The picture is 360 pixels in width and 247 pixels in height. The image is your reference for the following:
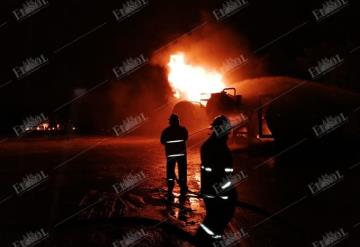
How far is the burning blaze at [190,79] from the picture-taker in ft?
78.8

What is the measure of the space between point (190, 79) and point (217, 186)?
20.3 m

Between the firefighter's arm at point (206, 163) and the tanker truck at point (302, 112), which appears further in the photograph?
the tanker truck at point (302, 112)

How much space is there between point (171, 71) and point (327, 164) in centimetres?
1488

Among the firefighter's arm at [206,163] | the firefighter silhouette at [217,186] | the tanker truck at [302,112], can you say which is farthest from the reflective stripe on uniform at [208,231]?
the tanker truck at [302,112]

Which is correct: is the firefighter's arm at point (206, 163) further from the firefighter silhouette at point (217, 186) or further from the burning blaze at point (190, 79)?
the burning blaze at point (190, 79)

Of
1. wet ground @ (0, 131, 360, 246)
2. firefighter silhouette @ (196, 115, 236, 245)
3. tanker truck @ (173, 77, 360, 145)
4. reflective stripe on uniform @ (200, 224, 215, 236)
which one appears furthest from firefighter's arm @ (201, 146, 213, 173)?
tanker truck @ (173, 77, 360, 145)

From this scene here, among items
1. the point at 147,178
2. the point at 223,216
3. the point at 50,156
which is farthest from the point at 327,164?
the point at 50,156

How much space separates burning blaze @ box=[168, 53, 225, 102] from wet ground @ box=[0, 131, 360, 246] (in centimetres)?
1009

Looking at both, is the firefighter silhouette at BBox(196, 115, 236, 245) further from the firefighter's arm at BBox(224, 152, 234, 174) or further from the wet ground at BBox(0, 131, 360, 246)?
the wet ground at BBox(0, 131, 360, 246)

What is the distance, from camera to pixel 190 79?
81.0ft

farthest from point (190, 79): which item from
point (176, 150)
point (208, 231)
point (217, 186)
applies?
point (208, 231)

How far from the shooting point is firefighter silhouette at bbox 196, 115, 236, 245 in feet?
15.4

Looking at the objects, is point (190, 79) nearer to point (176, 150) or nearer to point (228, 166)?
point (176, 150)

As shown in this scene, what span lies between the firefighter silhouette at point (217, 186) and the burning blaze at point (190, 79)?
18677mm
